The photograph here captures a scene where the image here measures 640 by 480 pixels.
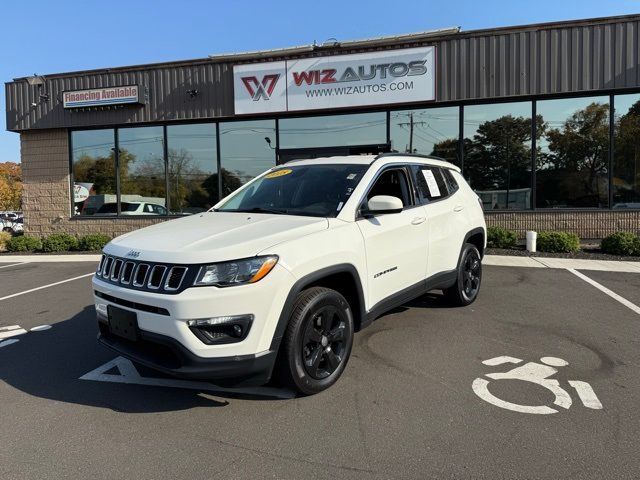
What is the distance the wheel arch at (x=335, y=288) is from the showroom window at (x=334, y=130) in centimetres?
907

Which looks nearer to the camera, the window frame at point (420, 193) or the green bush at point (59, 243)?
the window frame at point (420, 193)

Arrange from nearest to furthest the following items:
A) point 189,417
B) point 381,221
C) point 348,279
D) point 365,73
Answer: point 189,417
point 348,279
point 381,221
point 365,73

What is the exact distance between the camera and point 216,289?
3.00 m

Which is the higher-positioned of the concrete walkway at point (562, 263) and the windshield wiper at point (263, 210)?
the windshield wiper at point (263, 210)

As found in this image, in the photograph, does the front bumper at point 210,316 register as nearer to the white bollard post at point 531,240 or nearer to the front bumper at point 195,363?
the front bumper at point 195,363

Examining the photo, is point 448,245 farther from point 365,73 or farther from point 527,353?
point 365,73

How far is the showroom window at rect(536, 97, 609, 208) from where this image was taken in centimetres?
1145

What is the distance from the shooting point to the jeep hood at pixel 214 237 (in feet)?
10.1

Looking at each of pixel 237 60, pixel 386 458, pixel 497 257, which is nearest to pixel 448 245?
pixel 386 458

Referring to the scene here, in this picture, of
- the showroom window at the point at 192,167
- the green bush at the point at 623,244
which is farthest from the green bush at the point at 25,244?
the green bush at the point at 623,244

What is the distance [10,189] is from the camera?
73188 millimetres

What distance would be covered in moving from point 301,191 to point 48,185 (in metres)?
13.3

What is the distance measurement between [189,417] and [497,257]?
831 cm

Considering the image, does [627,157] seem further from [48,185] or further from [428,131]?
[48,185]
